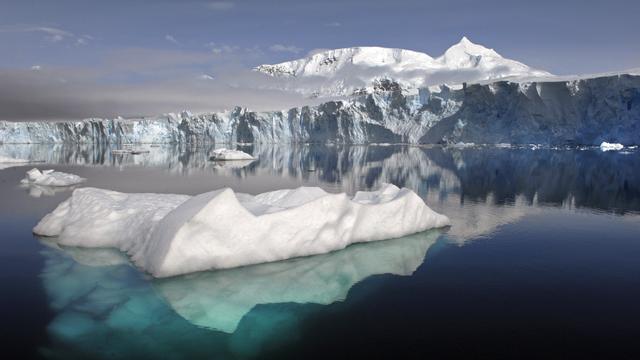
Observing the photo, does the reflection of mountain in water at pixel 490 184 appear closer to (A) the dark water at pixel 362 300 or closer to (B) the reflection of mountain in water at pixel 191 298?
(A) the dark water at pixel 362 300

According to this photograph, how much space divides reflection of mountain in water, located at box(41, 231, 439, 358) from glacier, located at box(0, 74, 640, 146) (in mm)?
63268

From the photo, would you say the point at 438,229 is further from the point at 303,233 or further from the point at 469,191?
the point at 469,191

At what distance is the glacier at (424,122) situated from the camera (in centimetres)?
6625

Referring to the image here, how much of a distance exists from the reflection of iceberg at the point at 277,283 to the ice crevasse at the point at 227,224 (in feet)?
1.55

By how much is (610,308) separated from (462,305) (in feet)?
10.4

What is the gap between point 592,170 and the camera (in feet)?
139

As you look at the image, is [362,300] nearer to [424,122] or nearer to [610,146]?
[610,146]

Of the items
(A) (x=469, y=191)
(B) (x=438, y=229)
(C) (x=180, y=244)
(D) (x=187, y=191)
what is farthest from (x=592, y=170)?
(C) (x=180, y=244)

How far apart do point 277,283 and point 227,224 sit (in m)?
2.23

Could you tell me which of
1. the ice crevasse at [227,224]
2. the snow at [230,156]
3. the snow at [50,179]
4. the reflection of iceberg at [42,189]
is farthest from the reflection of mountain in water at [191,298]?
the snow at [230,156]

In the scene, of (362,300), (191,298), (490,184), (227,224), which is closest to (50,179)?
(227,224)

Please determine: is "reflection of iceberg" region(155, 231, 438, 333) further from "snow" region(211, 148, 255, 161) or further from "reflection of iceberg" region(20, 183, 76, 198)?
"snow" region(211, 148, 255, 161)

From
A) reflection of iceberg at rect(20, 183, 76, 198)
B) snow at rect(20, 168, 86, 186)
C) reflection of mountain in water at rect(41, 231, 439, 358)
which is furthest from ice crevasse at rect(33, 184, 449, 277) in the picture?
snow at rect(20, 168, 86, 186)

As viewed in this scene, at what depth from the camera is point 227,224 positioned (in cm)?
1264
